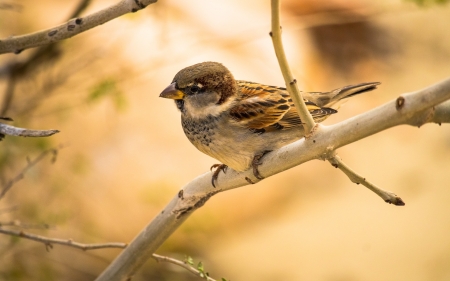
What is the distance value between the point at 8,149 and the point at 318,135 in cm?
182

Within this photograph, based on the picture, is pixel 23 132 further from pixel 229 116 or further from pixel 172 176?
pixel 172 176

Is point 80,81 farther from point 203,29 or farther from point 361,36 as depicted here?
point 361,36

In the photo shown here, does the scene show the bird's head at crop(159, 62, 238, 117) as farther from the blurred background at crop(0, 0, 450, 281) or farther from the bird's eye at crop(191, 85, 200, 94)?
the blurred background at crop(0, 0, 450, 281)

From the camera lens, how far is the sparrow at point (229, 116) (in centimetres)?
182

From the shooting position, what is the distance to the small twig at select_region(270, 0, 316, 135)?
46.4 inches

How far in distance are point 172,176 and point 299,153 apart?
2096 mm

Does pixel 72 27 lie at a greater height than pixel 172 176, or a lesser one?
greater

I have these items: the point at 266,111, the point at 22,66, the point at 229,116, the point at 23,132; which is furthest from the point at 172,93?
the point at 22,66

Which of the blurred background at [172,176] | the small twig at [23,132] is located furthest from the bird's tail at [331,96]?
the small twig at [23,132]

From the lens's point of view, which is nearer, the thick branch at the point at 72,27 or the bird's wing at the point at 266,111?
the thick branch at the point at 72,27

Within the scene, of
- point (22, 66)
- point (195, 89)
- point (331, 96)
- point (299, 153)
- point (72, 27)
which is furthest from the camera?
point (22, 66)

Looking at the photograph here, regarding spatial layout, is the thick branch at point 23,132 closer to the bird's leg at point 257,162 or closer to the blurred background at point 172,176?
the bird's leg at point 257,162

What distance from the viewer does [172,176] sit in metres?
3.40

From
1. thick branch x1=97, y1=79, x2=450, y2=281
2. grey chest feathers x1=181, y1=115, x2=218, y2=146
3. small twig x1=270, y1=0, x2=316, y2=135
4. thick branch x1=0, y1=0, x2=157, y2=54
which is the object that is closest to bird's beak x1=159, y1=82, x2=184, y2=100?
grey chest feathers x1=181, y1=115, x2=218, y2=146
